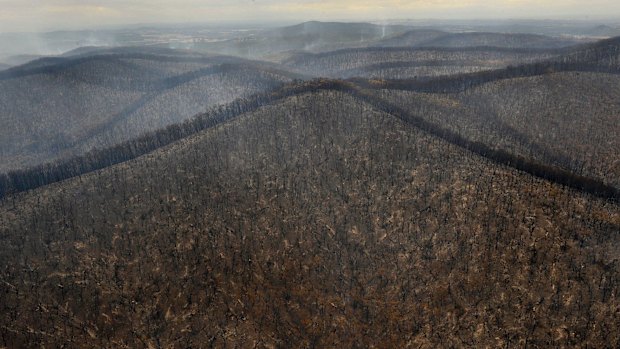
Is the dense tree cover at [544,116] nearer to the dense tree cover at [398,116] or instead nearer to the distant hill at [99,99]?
the dense tree cover at [398,116]

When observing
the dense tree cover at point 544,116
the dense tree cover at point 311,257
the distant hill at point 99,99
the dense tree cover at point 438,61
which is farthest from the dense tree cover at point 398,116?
the dense tree cover at point 438,61

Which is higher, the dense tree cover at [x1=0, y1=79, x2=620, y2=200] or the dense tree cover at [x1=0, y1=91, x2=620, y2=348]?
the dense tree cover at [x1=0, y1=79, x2=620, y2=200]

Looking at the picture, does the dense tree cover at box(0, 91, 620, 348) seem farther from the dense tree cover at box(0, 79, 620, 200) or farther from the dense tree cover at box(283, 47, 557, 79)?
the dense tree cover at box(283, 47, 557, 79)

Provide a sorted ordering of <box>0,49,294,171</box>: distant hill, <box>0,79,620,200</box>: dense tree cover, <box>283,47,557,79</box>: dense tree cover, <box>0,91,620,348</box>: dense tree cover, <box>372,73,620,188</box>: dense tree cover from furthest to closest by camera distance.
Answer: <box>283,47,557,79</box>: dense tree cover < <box>0,49,294,171</box>: distant hill < <box>372,73,620,188</box>: dense tree cover < <box>0,79,620,200</box>: dense tree cover < <box>0,91,620,348</box>: dense tree cover

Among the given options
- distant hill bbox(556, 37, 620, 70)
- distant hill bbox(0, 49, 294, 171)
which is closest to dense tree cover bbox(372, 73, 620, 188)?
distant hill bbox(556, 37, 620, 70)

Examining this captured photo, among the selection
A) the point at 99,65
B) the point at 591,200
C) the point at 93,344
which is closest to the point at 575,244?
the point at 591,200

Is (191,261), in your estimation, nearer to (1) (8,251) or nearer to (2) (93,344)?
(2) (93,344)

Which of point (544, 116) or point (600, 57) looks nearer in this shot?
point (544, 116)

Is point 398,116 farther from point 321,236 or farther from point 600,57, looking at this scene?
point 600,57

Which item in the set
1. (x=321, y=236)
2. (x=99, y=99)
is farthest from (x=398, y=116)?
(x=99, y=99)
